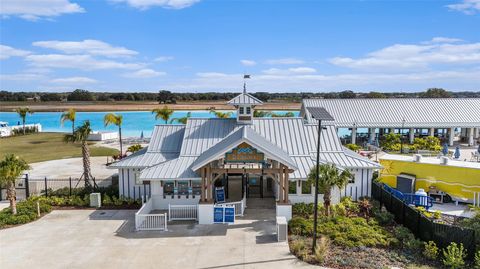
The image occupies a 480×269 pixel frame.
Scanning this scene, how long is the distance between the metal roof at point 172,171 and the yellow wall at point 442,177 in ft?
42.1

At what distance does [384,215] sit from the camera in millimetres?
18516

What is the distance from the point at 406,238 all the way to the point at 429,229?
105cm

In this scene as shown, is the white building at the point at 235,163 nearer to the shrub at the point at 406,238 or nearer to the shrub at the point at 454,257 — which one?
the shrub at the point at 406,238

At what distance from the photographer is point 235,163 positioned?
19016 millimetres

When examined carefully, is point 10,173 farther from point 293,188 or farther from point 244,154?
point 293,188

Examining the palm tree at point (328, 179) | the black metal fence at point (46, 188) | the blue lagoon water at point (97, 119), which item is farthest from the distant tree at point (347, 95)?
the palm tree at point (328, 179)

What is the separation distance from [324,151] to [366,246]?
8211 millimetres

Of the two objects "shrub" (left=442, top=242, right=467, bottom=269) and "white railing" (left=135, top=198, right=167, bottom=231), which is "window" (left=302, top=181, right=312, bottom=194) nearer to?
"white railing" (left=135, top=198, right=167, bottom=231)

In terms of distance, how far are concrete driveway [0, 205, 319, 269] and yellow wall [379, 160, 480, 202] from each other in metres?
9.35

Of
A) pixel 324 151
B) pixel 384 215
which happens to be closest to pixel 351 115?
pixel 324 151

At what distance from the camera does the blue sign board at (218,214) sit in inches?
744

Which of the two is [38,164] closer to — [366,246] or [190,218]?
[190,218]

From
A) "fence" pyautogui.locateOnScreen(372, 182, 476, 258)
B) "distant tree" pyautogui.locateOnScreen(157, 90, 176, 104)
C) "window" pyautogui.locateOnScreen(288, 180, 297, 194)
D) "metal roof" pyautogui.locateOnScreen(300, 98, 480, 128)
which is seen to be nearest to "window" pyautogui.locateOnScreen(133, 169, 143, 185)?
"window" pyautogui.locateOnScreen(288, 180, 297, 194)

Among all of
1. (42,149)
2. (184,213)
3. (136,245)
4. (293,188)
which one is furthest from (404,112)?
(42,149)
